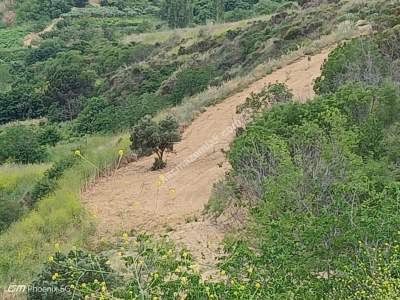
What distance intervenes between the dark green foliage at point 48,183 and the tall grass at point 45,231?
0.24 meters

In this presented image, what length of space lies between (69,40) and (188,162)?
167 ft

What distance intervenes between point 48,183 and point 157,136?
2350 mm

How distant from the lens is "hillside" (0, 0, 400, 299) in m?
5.70

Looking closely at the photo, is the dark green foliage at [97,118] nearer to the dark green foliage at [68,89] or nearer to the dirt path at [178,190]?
the dark green foliage at [68,89]

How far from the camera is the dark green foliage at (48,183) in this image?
13.5 metres

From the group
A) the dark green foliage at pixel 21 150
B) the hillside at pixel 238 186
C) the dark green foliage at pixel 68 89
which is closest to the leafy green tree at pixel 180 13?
the dark green foliage at pixel 68 89

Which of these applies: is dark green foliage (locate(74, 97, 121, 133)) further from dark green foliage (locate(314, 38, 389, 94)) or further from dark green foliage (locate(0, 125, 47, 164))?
dark green foliage (locate(314, 38, 389, 94))

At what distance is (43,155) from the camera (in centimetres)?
2477

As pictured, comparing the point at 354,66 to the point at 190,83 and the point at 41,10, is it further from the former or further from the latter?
the point at 41,10

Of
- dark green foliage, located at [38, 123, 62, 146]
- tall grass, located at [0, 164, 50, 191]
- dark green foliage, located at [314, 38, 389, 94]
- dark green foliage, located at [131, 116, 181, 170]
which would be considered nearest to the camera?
dark green foliage, located at [314, 38, 389, 94]

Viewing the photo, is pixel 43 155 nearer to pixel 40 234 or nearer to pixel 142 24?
pixel 40 234

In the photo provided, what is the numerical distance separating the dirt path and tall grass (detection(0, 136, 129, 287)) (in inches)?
12.4

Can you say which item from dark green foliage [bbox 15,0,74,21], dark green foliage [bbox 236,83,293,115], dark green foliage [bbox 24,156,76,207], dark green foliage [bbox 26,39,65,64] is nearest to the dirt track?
dark green foliage [bbox 24,156,76,207]

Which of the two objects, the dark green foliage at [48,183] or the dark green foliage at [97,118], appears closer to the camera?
the dark green foliage at [48,183]
